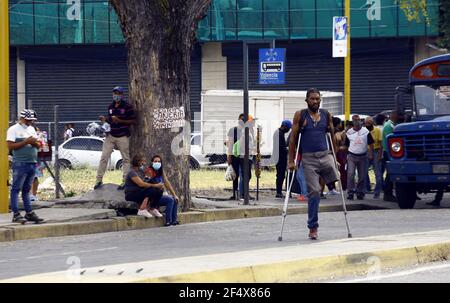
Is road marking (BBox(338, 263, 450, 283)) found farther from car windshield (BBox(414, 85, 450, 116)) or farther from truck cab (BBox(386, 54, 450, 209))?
car windshield (BBox(414, 85, 450, 116))

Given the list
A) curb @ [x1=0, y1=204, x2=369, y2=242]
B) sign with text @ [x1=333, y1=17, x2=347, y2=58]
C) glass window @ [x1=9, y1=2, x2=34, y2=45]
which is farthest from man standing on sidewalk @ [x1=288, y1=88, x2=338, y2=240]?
glass window @ [x1=9, y1=2, x2=34, y2=45]

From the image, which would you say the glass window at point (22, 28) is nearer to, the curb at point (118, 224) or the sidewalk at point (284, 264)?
the curb at point (118, 224)

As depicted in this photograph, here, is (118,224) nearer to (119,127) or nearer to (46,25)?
(119,127)

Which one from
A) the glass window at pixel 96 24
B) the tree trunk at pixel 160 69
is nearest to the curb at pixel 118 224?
the tree trunk at pixel 160 69

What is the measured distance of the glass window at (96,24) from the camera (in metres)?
49.6

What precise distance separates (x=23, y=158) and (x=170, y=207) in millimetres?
2665

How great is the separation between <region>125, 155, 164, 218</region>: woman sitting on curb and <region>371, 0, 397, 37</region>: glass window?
96.9 ft

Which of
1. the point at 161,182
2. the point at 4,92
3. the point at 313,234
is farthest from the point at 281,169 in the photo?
the point at 313,234

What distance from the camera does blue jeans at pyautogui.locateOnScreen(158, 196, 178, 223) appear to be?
1897cm

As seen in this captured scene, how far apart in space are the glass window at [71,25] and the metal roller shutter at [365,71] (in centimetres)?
677

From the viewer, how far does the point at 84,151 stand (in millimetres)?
39062

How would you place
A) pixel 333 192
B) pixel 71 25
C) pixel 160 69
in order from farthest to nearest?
pixel 71 25 → pixel 333 192 → pixel 160 69
